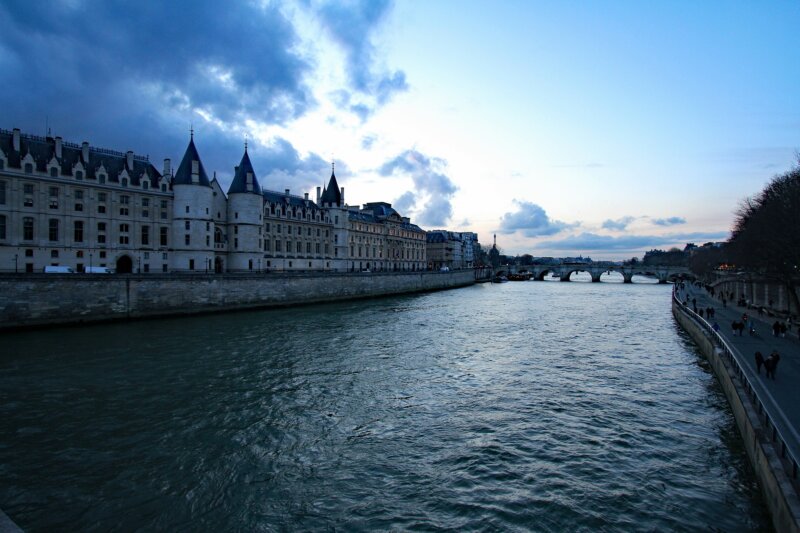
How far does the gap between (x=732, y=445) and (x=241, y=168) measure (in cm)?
5693

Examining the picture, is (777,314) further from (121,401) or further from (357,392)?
(121,401)

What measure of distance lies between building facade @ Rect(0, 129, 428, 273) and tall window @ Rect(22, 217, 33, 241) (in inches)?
3.1

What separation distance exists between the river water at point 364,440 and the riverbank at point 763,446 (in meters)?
0.63

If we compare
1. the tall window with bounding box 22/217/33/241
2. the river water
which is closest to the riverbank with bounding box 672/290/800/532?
the river water

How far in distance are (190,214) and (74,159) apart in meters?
11.7

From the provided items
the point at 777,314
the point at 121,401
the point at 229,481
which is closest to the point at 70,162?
the point at 121,401

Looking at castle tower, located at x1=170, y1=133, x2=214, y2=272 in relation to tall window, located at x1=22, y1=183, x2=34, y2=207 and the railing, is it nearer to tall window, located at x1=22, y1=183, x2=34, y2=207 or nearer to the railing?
tall window, located at x1=22, y1=183, x2=34, y2=207

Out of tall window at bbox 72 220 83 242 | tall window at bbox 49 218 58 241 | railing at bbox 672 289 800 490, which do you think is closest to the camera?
railing at bbox 672 289 800 490

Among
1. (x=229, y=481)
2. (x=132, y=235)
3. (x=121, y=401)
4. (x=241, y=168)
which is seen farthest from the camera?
(x=241, y=168)

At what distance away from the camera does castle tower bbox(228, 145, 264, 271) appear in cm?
5800

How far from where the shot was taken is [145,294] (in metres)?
37.8

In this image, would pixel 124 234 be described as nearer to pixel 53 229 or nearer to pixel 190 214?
pixel 53 229

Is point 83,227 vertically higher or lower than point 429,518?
higher

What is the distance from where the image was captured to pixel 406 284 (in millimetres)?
77125
